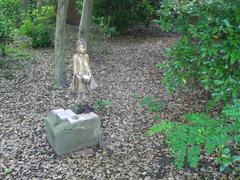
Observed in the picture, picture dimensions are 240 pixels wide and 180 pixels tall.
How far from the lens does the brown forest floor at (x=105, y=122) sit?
3389 millimetres

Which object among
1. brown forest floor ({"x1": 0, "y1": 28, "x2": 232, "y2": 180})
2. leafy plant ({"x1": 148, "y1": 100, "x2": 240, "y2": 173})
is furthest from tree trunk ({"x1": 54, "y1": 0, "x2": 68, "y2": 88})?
leafy plant ({"x1": 148, "y1": 100, "x2": 240, "y2": 173})

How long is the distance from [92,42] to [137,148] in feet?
17.9

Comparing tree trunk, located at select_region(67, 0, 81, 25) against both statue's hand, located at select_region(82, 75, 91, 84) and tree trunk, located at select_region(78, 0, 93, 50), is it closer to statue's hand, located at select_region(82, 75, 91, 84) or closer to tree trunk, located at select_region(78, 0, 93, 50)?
tree trunk, located at select_region(78, 0, 93, 50)

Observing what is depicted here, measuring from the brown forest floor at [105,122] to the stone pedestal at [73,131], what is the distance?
0.10m

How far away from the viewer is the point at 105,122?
14.3 feet

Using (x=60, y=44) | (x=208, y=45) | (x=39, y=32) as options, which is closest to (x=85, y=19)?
(x=60, y=44)

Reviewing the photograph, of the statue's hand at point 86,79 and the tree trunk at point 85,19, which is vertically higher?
the tree trunk at point 85,19

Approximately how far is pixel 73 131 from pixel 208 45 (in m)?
1.72

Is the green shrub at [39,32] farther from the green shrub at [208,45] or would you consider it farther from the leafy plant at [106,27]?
the green shrub at [208,45]

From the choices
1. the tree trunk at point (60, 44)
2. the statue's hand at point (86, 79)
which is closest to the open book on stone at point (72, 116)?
the statue's hand at point (86, 79)

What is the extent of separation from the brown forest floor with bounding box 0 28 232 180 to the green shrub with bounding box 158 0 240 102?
32.5 inches

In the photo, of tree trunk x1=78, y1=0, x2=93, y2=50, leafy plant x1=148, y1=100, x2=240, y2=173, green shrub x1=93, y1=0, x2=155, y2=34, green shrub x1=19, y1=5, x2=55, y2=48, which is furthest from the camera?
green shrub x1=93, y1=0, x2=155, y2=34

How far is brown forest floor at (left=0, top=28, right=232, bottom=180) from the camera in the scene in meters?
3.39

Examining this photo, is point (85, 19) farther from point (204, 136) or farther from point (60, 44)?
point (204, 136)
